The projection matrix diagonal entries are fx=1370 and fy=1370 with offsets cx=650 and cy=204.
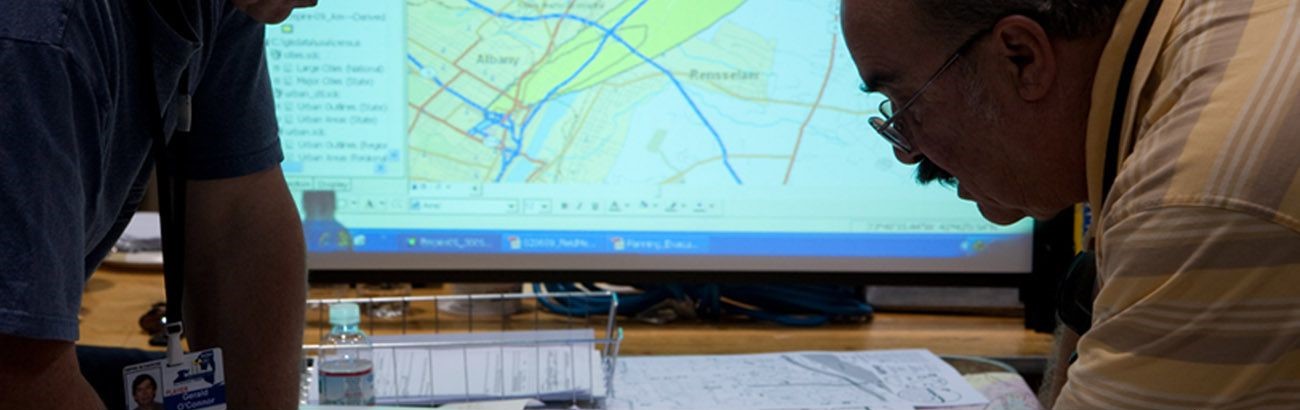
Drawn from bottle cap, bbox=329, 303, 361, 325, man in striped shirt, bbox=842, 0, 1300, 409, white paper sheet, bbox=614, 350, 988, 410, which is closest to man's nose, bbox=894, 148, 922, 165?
man in striped shirt, bbox=842, 0, 1300, 409

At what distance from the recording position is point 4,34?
32.6 inches

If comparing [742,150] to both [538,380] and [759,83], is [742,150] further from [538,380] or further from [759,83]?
[538,380]

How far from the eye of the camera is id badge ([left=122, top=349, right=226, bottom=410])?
3.82ft

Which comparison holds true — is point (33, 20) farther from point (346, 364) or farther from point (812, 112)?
point (812, 112)

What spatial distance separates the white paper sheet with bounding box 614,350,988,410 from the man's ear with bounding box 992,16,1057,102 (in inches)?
26.9

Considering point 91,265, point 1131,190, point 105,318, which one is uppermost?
point 1131,190

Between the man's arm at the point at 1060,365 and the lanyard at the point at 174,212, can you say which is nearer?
the lanyard at the point at 174,212

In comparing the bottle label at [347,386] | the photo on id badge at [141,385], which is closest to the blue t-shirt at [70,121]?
the photo on id badge at [141,385]

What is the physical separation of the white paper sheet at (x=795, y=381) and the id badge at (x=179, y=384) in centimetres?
48

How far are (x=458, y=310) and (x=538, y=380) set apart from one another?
0.39 metres

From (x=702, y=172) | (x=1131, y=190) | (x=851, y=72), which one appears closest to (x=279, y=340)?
(x=702, y=172)

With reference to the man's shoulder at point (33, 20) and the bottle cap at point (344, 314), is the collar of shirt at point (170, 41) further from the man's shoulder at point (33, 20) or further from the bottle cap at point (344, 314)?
the bottle cap at point (344, 314)

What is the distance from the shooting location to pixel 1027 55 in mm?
873

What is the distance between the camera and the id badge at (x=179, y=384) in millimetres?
1165
